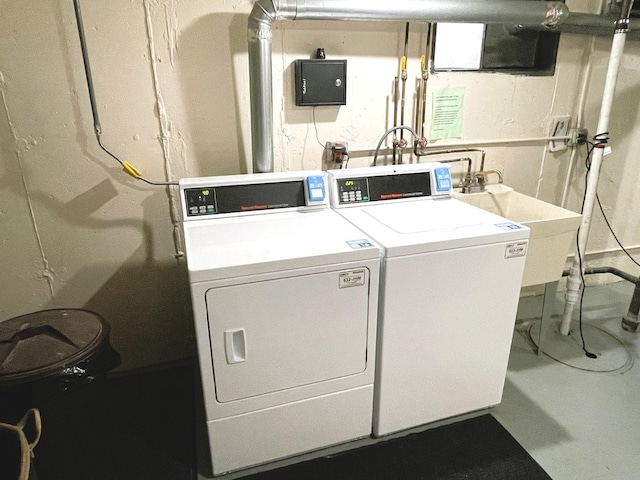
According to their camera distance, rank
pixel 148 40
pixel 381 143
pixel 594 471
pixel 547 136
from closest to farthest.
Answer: pixel 594 471
pixel 148 40
pixel 381 143
pixel 547 136

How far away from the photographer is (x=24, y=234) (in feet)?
6.46

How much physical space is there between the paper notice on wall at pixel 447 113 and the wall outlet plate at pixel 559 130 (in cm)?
64

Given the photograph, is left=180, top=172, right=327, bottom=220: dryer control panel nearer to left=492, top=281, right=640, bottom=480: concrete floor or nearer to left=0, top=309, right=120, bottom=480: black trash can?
left=0, top=309, right=120, bottom=480: black trash can

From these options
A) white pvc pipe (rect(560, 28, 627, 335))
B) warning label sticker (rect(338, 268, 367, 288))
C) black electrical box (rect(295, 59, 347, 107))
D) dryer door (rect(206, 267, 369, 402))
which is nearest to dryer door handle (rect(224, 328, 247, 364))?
dryer door (rect(206, 267, 369, 402))

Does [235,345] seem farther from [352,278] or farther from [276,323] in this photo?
[352,278]

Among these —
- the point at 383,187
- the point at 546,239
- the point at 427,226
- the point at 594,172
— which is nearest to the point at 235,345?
the point at 427,226

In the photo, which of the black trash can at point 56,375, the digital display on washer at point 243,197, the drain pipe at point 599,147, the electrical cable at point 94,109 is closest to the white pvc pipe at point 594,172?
the drain pipe at point 599,147

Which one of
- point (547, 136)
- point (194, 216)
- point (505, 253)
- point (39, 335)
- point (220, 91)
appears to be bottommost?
point (39, 335)

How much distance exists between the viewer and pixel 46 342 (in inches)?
61.2

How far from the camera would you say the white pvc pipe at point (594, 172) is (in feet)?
7.24

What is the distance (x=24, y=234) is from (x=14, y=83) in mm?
646

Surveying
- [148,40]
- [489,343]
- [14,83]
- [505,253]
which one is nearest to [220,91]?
[148,40]

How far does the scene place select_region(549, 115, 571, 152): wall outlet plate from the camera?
2.65 meters

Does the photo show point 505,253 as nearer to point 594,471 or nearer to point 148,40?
point 594,471
